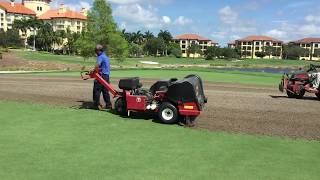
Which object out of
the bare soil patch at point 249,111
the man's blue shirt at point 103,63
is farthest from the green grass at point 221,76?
the man's blue shirt at point 103,63

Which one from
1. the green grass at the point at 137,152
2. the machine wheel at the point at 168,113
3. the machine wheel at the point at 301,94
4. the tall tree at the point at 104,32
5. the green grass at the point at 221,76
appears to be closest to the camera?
the green grass at the point at 137,152

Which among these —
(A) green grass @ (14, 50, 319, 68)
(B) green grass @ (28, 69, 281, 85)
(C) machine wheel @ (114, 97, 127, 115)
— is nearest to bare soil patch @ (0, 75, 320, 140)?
(C) machine wheel @ (114, 97, 127, 115)

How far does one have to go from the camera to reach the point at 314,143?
401 inches

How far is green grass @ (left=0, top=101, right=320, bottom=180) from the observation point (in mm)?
7520

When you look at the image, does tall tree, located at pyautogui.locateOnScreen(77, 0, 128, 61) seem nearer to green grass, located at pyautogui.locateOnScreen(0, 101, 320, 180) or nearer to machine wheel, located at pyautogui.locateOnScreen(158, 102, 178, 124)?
machine wheel, located at pyautogui.locateOnScreen(158, 102, 178, 124)

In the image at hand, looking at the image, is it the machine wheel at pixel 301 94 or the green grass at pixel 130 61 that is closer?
the machine wheel at pixel 301 94

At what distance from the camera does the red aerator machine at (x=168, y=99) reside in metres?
11.6

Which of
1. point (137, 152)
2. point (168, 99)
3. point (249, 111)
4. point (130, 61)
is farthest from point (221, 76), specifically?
point (130, 61)

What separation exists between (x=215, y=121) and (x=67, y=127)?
398 centimetres

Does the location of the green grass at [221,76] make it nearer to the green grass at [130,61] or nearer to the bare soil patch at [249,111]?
the bare soil patch at [249,111]

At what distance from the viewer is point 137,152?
8797 mm

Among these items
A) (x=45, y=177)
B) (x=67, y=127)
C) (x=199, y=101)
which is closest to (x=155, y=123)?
(x=199, y=101)

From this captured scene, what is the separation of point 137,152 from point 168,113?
3216 millimetres

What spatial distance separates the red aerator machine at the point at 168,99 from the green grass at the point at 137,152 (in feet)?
1.43
